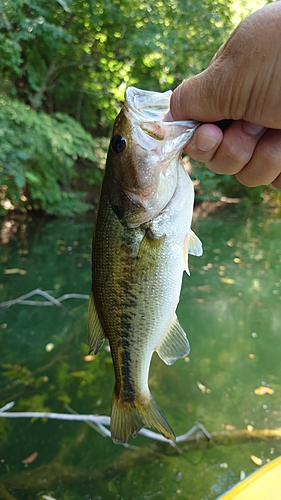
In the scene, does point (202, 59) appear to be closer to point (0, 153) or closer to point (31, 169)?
point (31, 169)

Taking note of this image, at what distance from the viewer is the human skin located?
1.24 m

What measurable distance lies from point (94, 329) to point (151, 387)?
2.35 meters

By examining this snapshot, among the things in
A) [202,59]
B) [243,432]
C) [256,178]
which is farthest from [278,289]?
[202,59]

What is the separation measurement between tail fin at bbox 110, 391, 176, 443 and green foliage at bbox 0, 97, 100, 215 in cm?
579

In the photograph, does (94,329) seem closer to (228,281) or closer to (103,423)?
(103,423)

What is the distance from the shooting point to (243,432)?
3.36 metres

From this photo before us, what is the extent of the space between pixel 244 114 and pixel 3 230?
28.4 ft

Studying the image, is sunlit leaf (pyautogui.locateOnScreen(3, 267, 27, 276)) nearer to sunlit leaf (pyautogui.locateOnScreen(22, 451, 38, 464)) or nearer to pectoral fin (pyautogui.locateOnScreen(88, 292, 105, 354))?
sunlit leaf (pyautogui.locateOnScreen(22, 451, 38, 464))

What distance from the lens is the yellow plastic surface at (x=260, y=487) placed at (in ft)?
6.66

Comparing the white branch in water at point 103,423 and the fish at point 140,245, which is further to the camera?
the white branch in water at point 103,423

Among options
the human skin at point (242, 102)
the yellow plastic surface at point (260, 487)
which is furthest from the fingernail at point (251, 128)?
the yellow plastic surface at point (260, 487)

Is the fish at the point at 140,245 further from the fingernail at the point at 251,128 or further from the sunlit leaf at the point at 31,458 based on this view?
the sunlit leaf at the point at 31,458

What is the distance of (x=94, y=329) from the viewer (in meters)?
1.73

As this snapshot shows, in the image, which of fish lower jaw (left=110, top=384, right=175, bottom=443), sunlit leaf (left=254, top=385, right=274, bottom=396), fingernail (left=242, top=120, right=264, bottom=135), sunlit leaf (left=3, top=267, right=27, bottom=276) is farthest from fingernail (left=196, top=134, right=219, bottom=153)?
sunlit leaf (left=3, top=267, right=27, bottom=276)
